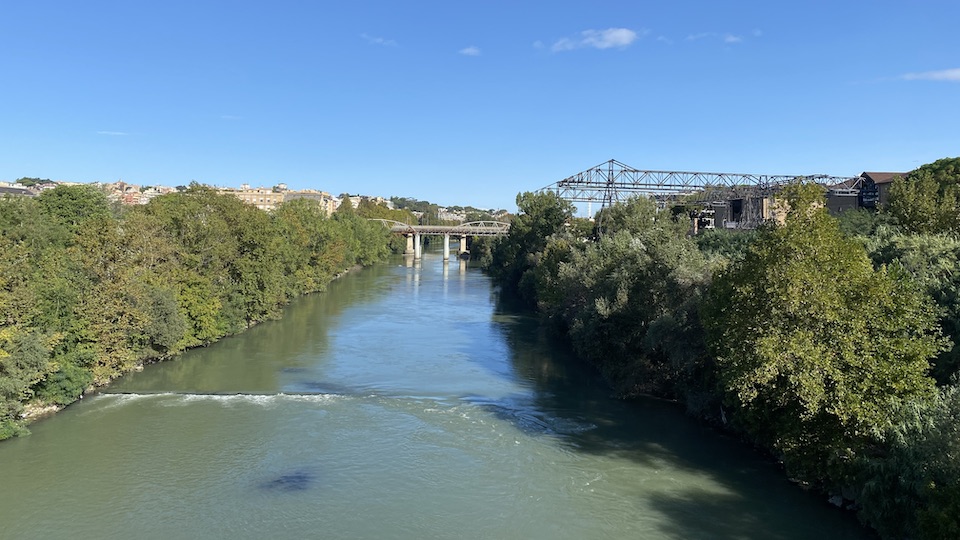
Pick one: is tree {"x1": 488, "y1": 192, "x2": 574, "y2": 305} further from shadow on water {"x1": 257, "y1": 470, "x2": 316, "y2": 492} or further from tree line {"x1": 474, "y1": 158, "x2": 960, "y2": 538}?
shadow on water {"x1": 257, "y1": 470, "x2": 316, "y2": 492}

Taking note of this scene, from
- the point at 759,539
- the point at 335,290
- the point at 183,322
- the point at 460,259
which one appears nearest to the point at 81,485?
the point at 183,322

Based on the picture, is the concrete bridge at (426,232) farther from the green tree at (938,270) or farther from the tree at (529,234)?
the green tree at (938,270)

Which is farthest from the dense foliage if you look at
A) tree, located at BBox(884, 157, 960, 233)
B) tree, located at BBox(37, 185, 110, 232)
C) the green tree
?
tree, located at BBox(884, 157, 960, 233)

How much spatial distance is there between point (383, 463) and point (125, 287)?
12.1 m

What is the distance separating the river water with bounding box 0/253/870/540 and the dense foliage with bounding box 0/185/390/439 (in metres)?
1.27

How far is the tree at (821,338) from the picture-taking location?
13.0m

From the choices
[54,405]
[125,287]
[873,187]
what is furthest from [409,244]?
[54,405]

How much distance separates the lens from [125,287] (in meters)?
22.4

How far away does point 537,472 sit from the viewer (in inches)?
633

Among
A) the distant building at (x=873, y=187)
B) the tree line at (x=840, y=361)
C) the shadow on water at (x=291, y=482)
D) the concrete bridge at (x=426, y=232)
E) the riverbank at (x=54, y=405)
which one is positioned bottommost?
the shadow on water at (x=291, y=482)

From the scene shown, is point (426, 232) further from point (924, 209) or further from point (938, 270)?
point (938, 270)

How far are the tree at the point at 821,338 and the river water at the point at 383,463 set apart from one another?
6.13ft

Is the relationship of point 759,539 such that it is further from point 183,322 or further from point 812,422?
point 183,322

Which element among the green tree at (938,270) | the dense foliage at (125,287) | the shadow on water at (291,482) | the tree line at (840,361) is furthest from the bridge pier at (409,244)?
the shadow on water at (291,482)
